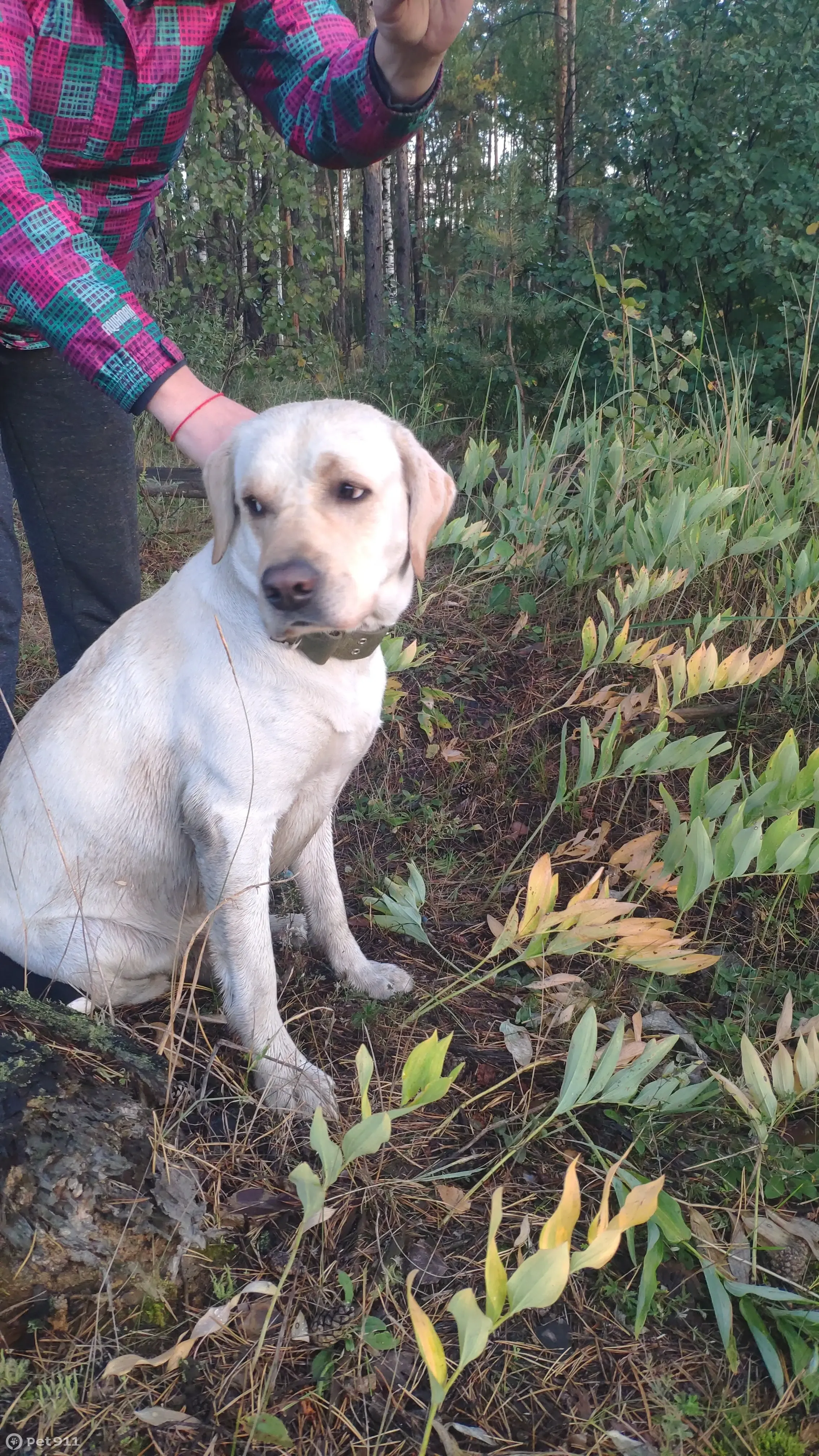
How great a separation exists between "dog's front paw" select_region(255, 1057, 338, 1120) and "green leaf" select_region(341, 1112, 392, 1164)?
530mm

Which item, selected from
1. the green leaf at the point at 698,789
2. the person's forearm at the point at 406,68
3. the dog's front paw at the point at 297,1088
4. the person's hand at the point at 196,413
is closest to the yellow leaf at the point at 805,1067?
the green leaf at the point at 698,789

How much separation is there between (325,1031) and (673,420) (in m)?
3.29

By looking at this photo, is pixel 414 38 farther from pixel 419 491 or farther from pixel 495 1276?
pixel 495 1276

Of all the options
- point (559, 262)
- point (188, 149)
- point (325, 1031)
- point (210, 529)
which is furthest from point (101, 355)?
point (188, 149)

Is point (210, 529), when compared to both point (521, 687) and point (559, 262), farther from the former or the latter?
point (559, 262)

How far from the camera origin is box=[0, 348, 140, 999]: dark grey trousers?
2338 millimetres

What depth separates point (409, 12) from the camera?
5.57 ft

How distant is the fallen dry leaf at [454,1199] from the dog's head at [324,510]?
3.28 feet

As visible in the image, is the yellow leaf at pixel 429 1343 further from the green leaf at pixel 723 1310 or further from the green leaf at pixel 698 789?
the green leaf at pixel 698 789

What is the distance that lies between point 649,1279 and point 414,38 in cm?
236

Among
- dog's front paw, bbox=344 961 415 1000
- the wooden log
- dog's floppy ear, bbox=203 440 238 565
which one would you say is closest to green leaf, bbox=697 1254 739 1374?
dog's front paw, bbox=344 961 415 1000

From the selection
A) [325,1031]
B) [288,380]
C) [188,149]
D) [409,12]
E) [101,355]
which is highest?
[188,149]

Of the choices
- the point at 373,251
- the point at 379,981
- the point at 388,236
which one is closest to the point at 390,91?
the point at 379,981

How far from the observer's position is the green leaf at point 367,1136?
1.06 metres
